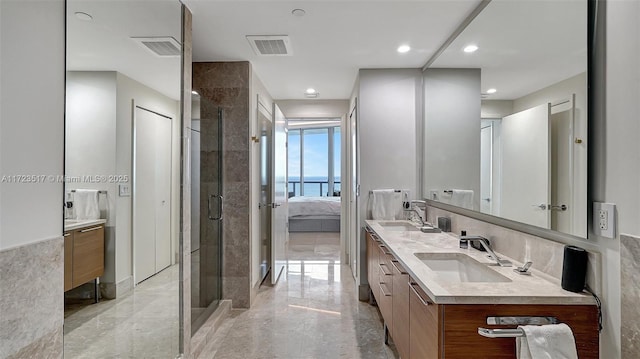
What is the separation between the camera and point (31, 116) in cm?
116

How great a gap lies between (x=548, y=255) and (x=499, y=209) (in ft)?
1.68

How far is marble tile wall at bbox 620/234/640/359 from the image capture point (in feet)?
3.69

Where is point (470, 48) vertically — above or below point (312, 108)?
below

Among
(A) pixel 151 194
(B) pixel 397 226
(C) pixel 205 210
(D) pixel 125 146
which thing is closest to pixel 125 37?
(D) pixel 125 146

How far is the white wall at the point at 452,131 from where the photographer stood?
8.27 feet

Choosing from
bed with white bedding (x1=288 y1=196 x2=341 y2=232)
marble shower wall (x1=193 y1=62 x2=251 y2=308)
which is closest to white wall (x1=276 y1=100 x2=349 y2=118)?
marble shower wall (x1=193 y1=62 x2=251 y2=308)

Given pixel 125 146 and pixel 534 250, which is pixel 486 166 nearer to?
pixel 534 250

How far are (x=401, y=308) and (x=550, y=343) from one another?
0.90m

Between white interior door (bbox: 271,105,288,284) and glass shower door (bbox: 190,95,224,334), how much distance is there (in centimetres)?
91

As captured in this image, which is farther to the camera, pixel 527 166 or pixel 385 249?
pixel 385 249

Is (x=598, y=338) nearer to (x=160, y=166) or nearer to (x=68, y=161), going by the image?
(x=68, y=161)

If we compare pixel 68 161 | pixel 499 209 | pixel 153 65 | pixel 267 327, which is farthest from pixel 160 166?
pixel 499 209

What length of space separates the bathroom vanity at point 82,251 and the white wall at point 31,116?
0.27ft

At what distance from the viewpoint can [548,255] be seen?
1576 millimetres
